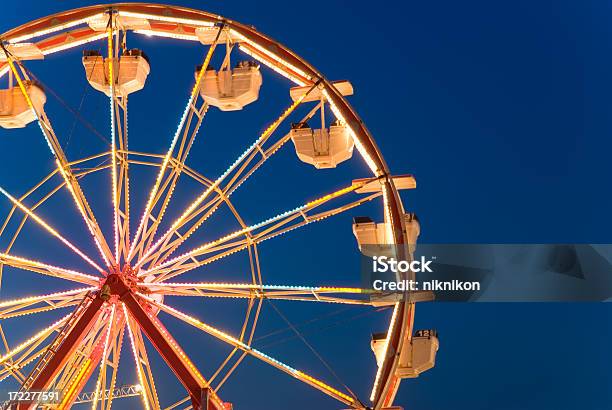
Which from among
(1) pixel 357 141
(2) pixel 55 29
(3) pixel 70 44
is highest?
(3) pixel 70 44

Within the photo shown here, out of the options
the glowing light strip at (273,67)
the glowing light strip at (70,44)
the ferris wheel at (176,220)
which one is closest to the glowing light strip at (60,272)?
the ferris wheel at (176,220)

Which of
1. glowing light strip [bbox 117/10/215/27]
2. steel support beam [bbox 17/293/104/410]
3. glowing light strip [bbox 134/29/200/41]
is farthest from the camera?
glowing light strip [bbox 134/29/200/41]

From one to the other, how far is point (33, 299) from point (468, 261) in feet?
27.9

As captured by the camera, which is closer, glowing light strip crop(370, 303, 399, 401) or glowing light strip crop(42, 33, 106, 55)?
glowing light strip crop(370, 303, 399, 401)

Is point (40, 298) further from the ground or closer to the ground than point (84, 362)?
further from the ground

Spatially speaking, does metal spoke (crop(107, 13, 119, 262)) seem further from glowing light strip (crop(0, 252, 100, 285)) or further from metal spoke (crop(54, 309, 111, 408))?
metal spoke (crop(54, 309, 111, 408))

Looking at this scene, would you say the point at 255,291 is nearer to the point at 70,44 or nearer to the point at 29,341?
the point at 29,341

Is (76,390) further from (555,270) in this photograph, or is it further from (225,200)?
(555,270)

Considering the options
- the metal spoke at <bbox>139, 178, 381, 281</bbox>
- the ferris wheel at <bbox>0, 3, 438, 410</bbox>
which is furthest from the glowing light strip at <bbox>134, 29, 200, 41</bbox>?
the metal spoke at <bbox>139, 178, 381, 281</bbox>

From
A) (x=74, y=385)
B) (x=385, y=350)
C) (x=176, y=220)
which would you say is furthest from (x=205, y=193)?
(x=385, y=350)

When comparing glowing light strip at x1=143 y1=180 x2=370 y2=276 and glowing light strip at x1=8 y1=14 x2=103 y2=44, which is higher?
glowing light strip at x1=8 y1=14 x2=103 y2=44

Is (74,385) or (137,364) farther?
(137,364)

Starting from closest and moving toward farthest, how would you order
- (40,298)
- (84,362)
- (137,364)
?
(137,364), (84,362), (40,298)

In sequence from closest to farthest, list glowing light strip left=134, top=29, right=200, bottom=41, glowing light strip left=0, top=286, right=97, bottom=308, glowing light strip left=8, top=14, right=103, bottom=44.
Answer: glowing light strip left=0, top=286, right=97, bottom=308 → glowing light strip left=8, top=14, right=103, bottom=44 → glowing light strip left=134, top=29, right=200, bottom=41
